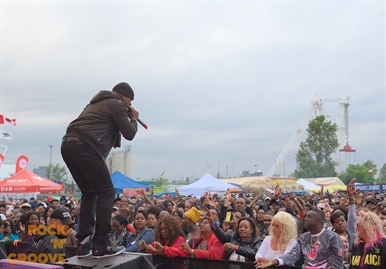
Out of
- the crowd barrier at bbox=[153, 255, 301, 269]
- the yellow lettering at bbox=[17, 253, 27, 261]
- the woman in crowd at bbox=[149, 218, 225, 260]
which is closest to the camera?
the crowd barrier at bbox=[153, 255, 301, 269]

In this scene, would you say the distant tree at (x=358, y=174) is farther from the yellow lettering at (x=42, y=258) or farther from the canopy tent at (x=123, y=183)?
the yellow lettering at (x=42, y=258)

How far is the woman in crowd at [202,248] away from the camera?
487 cm

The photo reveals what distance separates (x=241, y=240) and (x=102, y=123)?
256 centimetres

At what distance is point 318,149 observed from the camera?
71.7 meters

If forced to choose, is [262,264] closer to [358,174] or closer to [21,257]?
[21,257]

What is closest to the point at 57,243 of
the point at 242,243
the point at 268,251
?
the point at 242,243

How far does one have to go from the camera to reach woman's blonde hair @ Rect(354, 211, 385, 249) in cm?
450

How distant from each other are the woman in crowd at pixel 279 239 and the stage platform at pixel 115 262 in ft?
4.75

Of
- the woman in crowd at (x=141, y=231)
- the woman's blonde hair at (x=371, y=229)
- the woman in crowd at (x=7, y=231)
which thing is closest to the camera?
the woman's blonde hair at (x=371, y=229)

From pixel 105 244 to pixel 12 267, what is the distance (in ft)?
2.64

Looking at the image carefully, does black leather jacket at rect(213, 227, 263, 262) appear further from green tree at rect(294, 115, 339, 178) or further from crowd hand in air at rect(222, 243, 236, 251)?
green tree at rect(294, 115, 339, 178)

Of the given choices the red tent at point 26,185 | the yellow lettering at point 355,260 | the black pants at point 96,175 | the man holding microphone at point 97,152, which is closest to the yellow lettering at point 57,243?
the man holding microphone at point 97,152

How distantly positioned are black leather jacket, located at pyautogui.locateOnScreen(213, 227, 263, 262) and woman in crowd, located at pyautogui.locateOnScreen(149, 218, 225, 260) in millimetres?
109

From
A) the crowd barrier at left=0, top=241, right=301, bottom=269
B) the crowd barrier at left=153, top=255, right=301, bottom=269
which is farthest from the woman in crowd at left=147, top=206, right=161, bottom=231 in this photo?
the crowd barrier at left=153, top=255, right=301, bottom=269
